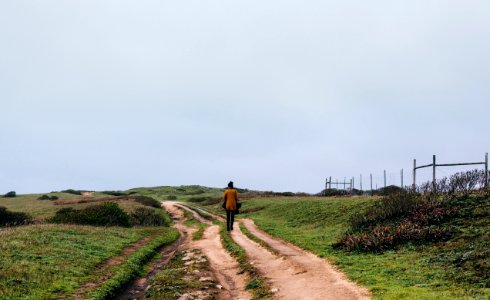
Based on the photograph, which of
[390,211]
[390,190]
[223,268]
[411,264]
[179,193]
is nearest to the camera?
[411,264]

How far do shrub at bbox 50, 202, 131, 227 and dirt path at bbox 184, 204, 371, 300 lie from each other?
1517 centimetres

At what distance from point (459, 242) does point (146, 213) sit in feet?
100

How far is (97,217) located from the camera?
109 ft

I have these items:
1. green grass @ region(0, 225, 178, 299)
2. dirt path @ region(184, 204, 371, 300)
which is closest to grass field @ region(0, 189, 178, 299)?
green grass @ region(0, 225, 178, 299)

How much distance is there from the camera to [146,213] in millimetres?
41094

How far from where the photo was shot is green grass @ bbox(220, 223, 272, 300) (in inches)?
524

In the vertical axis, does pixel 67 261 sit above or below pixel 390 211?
below

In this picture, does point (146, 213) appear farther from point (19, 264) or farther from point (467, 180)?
point (467, 180)

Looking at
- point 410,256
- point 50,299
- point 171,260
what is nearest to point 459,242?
point 410,256

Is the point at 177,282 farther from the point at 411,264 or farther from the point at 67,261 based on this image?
the point at 411,264

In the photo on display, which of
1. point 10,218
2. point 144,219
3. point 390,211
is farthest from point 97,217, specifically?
point 390,211

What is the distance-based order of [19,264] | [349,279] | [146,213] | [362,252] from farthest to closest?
[146,213] → [362,252] → [19,264] → [349,279]

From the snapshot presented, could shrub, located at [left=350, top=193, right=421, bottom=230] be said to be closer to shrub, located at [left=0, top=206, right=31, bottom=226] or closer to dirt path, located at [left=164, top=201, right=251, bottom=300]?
dirt path, located at [left=164, top=201, right=251, bottom=300]

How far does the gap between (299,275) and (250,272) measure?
2.19 metres
